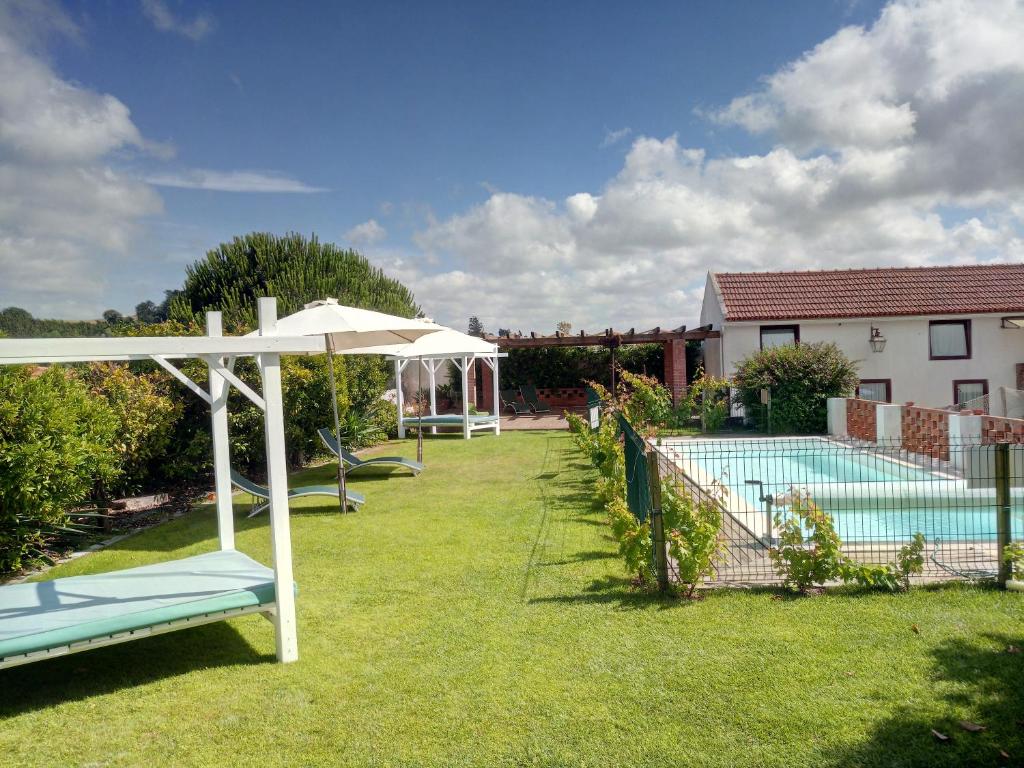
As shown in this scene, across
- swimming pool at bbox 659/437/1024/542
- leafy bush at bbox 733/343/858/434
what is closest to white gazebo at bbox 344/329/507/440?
swimming pool at bbox 659/437/1024/542

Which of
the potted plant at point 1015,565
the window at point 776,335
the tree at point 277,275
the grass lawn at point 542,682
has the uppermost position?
the tree at point 277,275

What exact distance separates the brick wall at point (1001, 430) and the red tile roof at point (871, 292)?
9276mm

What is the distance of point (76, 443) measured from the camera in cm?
712

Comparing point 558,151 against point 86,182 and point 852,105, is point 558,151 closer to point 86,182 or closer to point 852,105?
point 852,105

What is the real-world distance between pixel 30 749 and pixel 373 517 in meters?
5.62

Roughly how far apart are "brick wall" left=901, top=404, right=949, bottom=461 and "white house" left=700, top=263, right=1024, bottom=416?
6741 millimetres

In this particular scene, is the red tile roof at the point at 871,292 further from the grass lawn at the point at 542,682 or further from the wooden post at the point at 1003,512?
the grass lawn at the point at 542,682

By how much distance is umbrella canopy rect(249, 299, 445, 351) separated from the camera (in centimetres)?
859

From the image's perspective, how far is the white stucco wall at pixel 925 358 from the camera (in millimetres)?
19922

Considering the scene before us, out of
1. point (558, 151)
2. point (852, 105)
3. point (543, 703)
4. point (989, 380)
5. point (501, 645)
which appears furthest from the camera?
point (989, 380)

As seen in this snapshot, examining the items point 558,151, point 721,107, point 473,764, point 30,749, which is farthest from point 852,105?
point 30,749

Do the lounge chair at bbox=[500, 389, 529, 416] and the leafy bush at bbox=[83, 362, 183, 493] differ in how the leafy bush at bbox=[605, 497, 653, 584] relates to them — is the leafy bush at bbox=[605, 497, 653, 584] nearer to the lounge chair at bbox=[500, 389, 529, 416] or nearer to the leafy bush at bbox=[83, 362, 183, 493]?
the leafy bush at bbox=[83, 362, 183, 493]

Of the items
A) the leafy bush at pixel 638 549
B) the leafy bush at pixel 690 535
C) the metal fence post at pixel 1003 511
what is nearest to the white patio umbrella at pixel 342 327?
the leafy bush at pixel 638 549

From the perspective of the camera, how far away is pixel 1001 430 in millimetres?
10992
